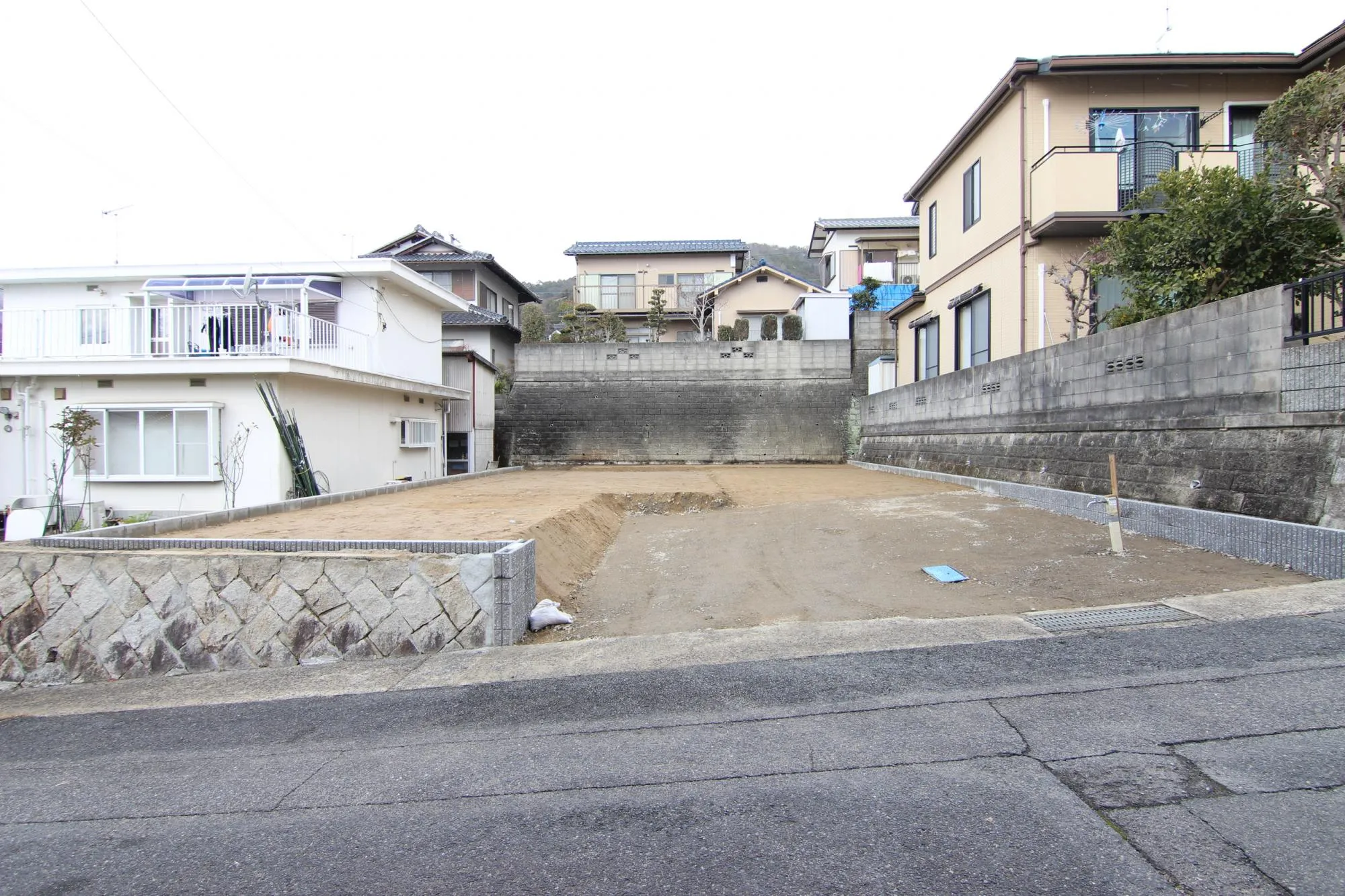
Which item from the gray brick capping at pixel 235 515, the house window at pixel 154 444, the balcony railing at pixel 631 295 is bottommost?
the gray brick capping at pixel 235 515

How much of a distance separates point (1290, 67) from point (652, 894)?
15.8 m

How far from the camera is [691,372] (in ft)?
73.2

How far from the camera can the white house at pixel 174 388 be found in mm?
11141

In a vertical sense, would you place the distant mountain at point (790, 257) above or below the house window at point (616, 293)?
above

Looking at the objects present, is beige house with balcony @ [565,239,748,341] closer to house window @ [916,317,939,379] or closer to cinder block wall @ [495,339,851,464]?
cinder block wall @ [495,339,851,464]

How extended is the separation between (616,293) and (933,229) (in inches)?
628

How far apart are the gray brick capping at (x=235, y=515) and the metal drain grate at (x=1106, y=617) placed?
571cm

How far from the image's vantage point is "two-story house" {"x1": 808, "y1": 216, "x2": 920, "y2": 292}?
94.3ft

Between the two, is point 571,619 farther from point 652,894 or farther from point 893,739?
point 652,894

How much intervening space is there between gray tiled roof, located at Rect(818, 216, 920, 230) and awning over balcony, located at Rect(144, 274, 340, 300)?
22.3 meters

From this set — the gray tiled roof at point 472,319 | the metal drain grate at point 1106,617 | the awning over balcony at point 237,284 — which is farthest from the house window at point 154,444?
the gray tiled roof at point 472,319

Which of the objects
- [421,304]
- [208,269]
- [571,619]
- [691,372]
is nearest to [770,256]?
[691,372]

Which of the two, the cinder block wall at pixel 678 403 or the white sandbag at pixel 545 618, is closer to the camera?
the white sandbag at pixel 545 618

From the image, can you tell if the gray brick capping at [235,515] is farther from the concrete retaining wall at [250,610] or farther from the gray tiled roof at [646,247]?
the gray tiled roof at [646,247]
